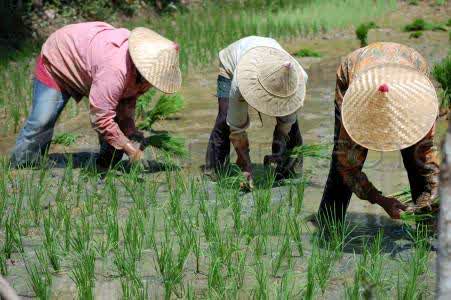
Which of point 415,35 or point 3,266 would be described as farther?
point 415,35

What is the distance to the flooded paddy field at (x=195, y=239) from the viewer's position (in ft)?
11.1

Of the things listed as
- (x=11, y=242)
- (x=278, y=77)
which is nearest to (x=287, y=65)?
(x=278, y=77)

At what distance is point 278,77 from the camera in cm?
430

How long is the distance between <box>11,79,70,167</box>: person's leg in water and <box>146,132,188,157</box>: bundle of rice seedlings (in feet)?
2.12

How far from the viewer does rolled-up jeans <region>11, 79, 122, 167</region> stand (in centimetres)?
511

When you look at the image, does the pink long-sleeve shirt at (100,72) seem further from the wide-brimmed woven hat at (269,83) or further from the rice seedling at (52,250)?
the rice seedling at (52,250)

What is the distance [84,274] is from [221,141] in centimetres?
194

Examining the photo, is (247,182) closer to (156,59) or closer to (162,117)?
(156,59)

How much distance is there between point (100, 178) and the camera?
507cm

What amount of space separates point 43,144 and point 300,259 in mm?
2215

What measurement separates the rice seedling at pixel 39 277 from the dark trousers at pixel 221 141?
165 cm

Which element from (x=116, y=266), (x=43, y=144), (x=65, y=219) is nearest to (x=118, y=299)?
(x=116, y=266)

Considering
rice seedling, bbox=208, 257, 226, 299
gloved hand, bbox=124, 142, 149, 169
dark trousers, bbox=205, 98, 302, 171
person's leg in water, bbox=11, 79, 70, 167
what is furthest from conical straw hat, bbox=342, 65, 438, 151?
person's leg in water, bbox=11, 79, 70, 167

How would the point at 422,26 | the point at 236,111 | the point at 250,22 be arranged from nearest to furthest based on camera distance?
the point at 236,111
the point at 422,26
the point at 250,22
